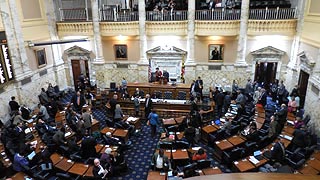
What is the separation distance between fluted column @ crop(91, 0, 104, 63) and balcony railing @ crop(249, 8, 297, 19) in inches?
381

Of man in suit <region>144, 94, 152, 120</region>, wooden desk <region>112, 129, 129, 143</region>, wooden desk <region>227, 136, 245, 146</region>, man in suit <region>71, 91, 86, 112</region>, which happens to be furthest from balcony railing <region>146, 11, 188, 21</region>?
wooden desk <region>227, 136, 245, 146</region>

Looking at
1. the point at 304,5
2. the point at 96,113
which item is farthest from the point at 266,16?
the point at 96,113

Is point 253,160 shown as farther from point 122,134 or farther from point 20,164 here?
point 20,164

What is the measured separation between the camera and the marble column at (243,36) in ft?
49.5

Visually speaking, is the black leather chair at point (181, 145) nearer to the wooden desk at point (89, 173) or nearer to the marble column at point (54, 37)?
the wooden desk at point (89, 173)

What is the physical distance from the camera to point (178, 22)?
1617cm

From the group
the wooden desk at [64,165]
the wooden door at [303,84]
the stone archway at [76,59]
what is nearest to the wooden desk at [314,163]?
the wooden door at [303,84]

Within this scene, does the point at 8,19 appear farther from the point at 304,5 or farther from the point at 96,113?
the point at 304,5

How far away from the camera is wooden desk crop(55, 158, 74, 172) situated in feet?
27.9

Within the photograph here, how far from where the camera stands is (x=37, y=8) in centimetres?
1584

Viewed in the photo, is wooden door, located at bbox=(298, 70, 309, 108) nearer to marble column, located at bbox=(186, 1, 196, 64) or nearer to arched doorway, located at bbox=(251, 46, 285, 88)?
arched doorway, located at bbox=(251, 46, 285, 88)

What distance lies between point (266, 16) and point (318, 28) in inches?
139

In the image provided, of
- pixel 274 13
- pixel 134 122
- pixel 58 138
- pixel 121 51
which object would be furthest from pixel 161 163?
pixel 274 13

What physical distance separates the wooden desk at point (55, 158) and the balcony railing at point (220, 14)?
1161 centimetres
